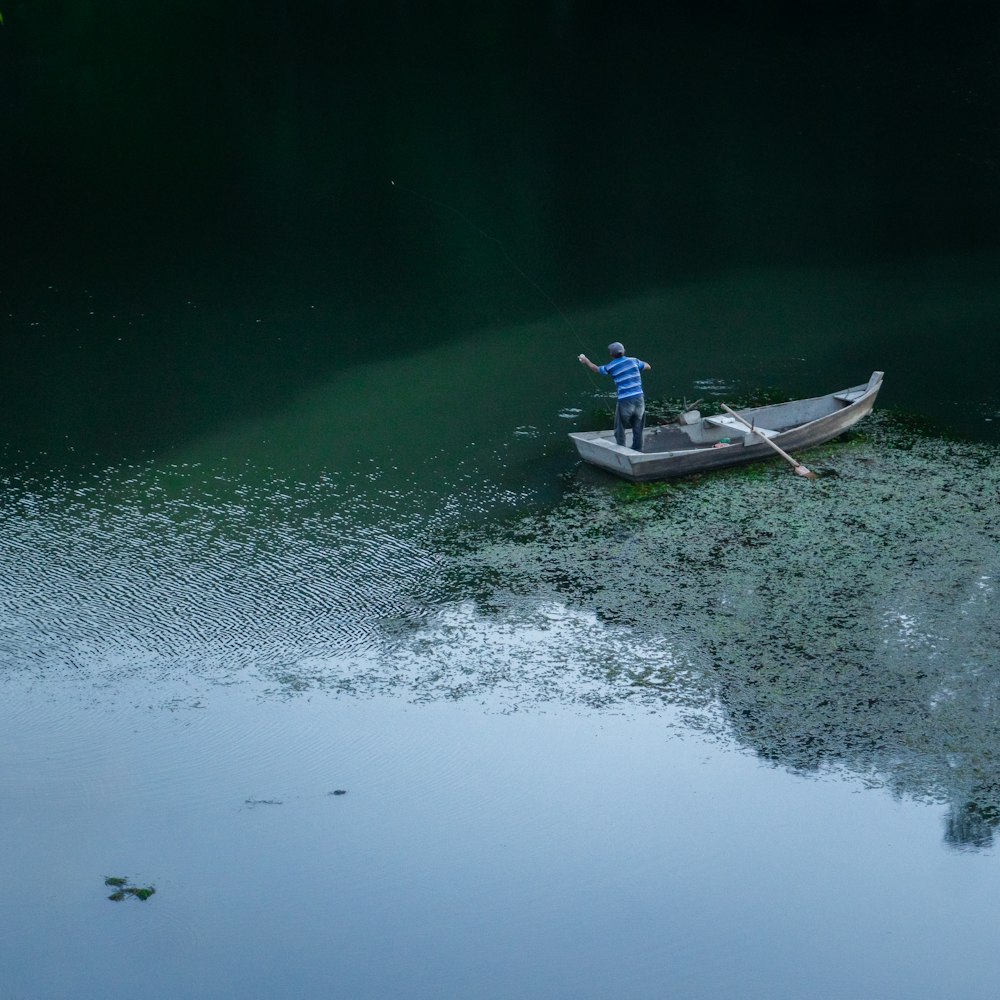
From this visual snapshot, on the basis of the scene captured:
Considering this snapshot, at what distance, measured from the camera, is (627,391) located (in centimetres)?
1159

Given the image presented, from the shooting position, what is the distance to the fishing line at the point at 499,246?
15.7 m

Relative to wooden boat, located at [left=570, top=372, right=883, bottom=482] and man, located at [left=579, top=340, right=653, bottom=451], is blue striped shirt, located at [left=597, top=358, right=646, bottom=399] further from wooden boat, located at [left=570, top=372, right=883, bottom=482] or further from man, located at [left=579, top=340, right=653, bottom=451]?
wooden boat, located at [left=570, top=372, right=883, bottom=482]

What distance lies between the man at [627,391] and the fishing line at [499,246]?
85.2 inches

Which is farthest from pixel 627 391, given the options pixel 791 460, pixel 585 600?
pixel 585 600

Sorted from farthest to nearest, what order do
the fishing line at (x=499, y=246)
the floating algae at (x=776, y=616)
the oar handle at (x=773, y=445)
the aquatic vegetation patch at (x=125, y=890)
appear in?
the fishing line at (x=499, y=246) → the oar handle at (x=773, y=445) → the floating algae at (x=776, y=616) → the aquatic vegetation patch at (x=125, y=890)

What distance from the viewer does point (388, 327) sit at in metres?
15.8

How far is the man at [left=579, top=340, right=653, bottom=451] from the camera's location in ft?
37.8

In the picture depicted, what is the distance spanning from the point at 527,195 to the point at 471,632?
1276 centimetres

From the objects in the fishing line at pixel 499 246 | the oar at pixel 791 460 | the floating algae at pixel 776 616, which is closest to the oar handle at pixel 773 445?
the oar at pixel 791 460

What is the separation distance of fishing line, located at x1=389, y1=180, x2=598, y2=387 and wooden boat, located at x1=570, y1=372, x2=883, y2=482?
200 centimetres

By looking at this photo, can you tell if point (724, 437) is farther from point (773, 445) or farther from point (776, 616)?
point (776, 616)

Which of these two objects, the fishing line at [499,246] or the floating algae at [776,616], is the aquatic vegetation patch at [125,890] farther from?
the fishing line at [499,246]

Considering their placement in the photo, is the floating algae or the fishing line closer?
the floating algae

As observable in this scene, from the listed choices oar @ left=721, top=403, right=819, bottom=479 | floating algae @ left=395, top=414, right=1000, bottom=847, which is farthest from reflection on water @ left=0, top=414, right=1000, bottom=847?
oar @ left=721, top=403, right=819, bottom=479
